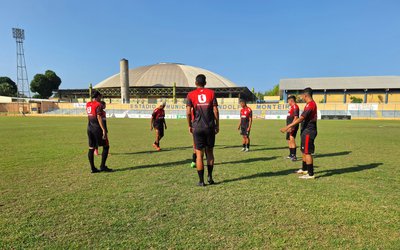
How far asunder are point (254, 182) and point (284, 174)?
1.20 metres

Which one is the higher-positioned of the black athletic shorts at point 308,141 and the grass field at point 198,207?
the black athletic shorts at point 308,141

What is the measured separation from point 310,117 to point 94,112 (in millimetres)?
5462

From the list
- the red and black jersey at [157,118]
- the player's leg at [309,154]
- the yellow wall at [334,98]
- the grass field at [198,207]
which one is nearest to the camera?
the grass field at [198,207]

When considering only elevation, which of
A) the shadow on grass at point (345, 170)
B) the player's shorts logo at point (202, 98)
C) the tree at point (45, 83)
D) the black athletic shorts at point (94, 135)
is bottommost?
the shadow on grass at point (345, 170)

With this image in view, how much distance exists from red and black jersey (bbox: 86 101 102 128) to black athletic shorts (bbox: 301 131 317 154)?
17.2ft

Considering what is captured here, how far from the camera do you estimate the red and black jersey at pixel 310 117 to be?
6.17 m

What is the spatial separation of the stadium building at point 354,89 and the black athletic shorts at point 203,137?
71919 millimetres

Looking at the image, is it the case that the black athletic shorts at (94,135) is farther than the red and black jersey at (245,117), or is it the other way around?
the red and black jersey at (245,117)

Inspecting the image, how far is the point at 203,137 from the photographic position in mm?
5363

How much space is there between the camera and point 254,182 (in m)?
5.75

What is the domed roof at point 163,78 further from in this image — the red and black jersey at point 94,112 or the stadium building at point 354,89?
the red and black jersey at point 94,112

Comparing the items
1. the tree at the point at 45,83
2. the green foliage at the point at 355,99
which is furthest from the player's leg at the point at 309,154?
the tree at the point at 45,83

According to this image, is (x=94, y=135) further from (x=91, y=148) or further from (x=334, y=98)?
(x=334, y=98)

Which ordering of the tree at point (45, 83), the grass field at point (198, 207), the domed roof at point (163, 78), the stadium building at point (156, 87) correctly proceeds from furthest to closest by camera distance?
the tree at point (45, 83)
the domed roof at point (163, 78)
the stadium building at point (156, 87)
the grass field at point (198, 207)
